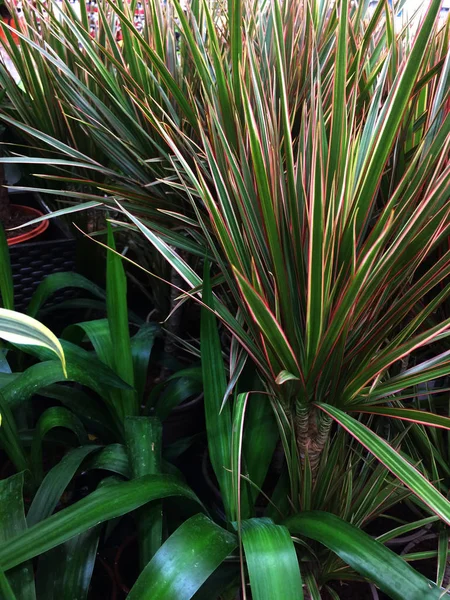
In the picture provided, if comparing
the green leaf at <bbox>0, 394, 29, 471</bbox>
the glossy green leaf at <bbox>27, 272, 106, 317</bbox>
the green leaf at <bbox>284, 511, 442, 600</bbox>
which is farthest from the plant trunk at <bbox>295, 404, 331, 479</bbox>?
the glossy green leaf at <bbox>27, 272, 106, 317</bbox>

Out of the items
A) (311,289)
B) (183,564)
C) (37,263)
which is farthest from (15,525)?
(37,263)

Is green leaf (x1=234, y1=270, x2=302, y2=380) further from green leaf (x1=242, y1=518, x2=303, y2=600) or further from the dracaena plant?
green leaf (x1=242, y1=518, x2=303, y2=600)

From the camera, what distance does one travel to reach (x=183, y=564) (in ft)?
1.94

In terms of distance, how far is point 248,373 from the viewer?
0.86m

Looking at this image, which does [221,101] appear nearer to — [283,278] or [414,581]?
[283,278]

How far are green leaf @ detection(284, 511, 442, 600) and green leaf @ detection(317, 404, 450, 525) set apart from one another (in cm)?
10

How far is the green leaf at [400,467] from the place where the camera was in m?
0.53

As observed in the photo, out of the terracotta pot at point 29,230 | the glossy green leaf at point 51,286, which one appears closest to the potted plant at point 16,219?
the terracotta pot at point 29,230

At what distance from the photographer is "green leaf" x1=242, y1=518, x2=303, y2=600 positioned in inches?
22.2

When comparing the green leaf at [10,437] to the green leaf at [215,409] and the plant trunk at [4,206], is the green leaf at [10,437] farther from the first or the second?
the plant trunk at [4,206]

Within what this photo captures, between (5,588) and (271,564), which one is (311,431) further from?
(5,588)

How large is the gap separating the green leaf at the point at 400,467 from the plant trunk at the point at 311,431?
7 cm

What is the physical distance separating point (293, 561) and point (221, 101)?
0.63m

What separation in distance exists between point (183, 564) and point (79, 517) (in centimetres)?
13
